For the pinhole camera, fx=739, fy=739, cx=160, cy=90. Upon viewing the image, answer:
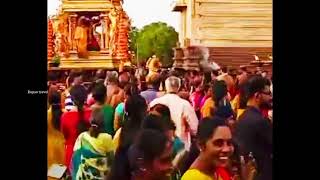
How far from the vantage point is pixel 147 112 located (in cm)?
496

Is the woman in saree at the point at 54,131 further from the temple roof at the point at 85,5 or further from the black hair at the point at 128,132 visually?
the temple roof at the point at 85,5

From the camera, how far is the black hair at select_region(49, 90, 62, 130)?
4906 mm

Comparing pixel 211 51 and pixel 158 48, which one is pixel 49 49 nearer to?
pixel 158 48

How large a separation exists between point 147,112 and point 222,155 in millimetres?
577

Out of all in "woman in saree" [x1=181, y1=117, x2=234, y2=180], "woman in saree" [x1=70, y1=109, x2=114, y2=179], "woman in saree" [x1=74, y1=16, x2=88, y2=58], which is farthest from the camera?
"woman in saree" [x1=74, y1=16, x2=88, y2=58]

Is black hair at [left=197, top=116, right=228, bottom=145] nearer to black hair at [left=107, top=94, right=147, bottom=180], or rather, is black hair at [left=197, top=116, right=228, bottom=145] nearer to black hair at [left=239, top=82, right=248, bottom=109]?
black hair at [left=239, top=82, right=248, bottom=109]

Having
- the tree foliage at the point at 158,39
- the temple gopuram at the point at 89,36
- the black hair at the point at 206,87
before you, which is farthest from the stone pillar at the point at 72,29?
the black hair at the point at 206,87

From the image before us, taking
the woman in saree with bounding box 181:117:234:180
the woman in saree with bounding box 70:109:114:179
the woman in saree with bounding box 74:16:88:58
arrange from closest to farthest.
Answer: the woman in saree with bounding box 181:117:234:180, the woman in saree with bounding box 70:109:114:179, the woman in saree with bounding box 74:16:88:58

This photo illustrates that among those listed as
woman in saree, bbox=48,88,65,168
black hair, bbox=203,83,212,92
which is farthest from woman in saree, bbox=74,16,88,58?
black hair, bbox=203,83,212,92

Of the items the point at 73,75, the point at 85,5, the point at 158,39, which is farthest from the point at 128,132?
the point at 85,5

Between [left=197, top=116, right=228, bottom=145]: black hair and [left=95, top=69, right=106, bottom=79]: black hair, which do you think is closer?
[left=197, top=116, right=228, bottom=145]: black hair

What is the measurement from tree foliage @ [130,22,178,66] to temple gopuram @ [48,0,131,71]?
0.10 metres
